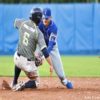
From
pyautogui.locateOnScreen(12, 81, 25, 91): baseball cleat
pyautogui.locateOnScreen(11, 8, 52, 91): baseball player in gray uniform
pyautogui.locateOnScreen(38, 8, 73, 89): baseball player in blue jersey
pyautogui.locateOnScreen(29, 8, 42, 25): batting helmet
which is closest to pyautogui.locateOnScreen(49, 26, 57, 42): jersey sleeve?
pyautogui.locateOnScreen(38, 8, 73, 89): baseball player in blue jersey

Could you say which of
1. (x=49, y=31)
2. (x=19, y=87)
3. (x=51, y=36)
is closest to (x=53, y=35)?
(x=51, y=36)

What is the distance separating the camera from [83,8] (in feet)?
93.7

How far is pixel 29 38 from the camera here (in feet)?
36.4

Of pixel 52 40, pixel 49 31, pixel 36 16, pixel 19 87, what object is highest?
pixel 36 16

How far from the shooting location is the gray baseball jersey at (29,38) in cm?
1102

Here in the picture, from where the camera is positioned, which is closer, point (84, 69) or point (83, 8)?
point (84, 69)

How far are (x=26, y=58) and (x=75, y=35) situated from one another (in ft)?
56.4

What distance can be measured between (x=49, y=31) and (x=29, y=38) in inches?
39.2

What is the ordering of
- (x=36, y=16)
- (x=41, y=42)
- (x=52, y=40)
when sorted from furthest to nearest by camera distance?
(x=52, y=40) → (x=36, y=16) → (x=41, y=42)

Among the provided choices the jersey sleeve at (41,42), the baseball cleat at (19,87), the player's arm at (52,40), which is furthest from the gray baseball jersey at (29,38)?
the player's arm at (52,40)

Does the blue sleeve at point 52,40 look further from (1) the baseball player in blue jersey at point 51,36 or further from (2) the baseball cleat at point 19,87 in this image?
(2) the baseball cleat at point 19,87

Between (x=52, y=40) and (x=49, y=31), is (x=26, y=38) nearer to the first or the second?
(x=52, y=40)

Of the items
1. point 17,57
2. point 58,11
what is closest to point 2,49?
point 58,11

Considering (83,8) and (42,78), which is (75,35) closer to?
(83,8)
